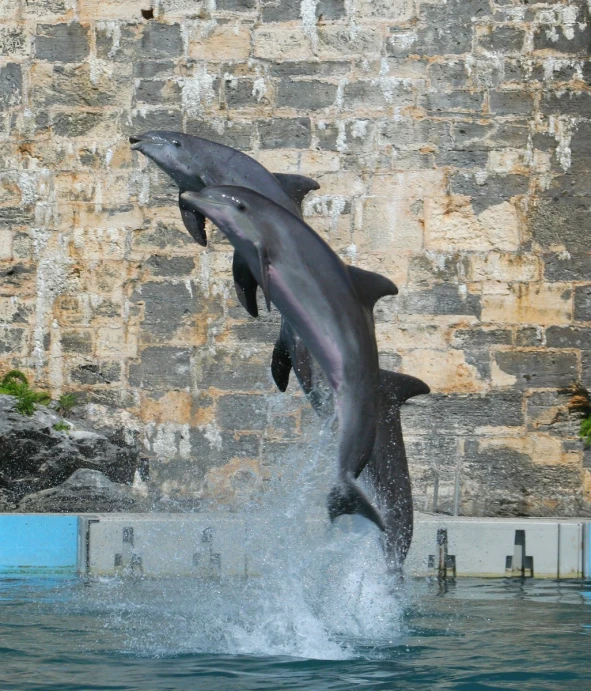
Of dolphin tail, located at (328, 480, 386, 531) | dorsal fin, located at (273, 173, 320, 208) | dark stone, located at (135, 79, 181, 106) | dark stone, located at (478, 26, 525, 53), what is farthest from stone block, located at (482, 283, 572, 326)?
dolphin tail, located at (328, 480, 386, 531)

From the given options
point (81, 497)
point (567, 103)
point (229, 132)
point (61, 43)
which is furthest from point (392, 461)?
point (61, 43)

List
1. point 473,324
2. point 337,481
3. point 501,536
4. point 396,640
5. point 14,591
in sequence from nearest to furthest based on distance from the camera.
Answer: point 337,481
point 396,640
point 14,591
point 501,536
point 473,324

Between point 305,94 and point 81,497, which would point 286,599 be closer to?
point 81,497

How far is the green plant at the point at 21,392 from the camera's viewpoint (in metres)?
7.73

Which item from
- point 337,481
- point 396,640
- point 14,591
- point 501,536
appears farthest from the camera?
point 501,536

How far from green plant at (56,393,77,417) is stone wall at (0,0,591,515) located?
0.22 ft

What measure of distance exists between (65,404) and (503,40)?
3.49m

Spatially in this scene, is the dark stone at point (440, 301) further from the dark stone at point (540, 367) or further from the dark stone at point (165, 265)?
the dark stone at point (165, 265)

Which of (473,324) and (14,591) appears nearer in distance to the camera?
(14,591)

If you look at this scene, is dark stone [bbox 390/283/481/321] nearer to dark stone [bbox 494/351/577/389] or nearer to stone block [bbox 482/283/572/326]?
stone block [bbox 482/283/572/326]

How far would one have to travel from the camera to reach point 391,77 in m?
8.01

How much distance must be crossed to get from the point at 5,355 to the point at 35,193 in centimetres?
103

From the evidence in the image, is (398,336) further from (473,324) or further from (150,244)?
(150,244)

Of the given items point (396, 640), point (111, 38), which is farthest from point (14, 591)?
point (111, 38)
